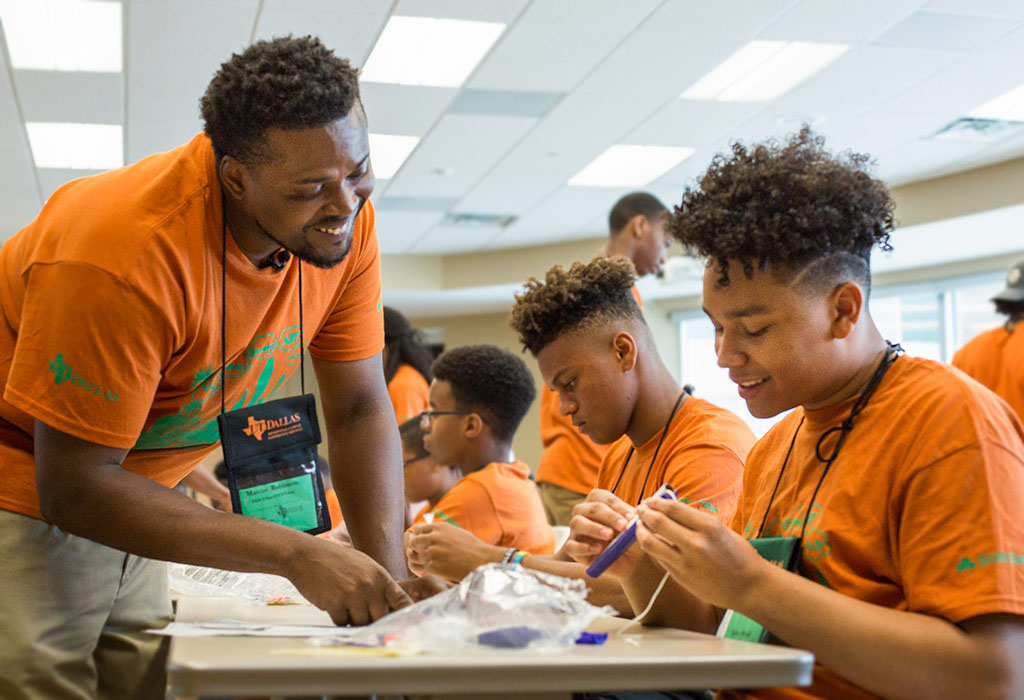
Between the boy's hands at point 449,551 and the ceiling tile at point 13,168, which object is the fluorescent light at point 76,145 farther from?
the boy's hands at point 449,551

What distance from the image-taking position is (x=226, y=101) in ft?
4.75

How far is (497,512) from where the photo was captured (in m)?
2.54

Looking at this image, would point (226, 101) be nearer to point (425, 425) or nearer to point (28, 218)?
point (425, 425)

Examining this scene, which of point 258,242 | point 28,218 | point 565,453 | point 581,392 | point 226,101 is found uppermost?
point 28,218

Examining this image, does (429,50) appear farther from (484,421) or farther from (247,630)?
(247,630)

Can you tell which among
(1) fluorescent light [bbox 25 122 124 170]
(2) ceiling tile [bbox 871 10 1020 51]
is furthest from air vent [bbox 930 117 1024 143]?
(1) fluorescent light [bbox 25 122 124 170]

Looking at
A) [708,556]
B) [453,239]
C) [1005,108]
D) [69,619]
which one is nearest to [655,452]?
[708,556]

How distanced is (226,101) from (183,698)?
0.92m

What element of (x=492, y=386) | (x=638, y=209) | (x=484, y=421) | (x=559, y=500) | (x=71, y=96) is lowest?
(x=559, y=500)

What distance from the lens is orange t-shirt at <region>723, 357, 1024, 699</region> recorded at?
1.06 meters

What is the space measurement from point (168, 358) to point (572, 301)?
2.86ft

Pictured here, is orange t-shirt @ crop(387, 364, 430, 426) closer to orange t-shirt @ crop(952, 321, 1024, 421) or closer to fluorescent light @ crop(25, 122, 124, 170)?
orange t-shirt @ crop(952, 321, 1024, 421)

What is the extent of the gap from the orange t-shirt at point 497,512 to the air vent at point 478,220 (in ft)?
20.6

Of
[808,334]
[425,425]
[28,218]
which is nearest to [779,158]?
[808,334]
